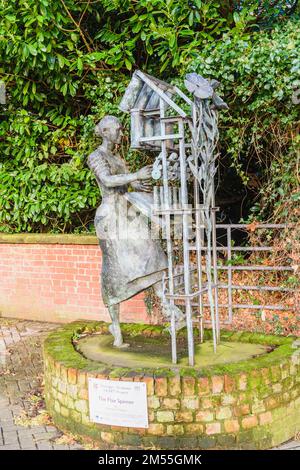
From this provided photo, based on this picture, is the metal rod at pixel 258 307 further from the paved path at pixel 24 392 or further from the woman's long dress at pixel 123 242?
the paved path at pixel 24 392

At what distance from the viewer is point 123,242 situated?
4.52 m

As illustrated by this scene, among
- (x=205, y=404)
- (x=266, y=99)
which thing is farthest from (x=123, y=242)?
(x=266, y=99)

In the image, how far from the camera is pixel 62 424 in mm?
4227

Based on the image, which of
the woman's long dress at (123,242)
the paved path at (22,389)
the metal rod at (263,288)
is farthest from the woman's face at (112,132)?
the paved path at (22,389)

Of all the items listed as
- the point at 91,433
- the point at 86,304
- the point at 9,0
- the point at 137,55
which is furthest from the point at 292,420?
the point at 9,0

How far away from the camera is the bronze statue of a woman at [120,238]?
450 centimetres

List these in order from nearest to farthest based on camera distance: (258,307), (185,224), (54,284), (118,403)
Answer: (118,403), (185,224), (258,307), (54,284)

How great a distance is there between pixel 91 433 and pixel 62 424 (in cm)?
35

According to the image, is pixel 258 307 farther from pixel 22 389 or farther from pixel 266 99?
pixel 22 389

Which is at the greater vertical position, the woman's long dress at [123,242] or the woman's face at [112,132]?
the woman's face at [112,132]

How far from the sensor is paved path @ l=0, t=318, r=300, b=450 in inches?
160

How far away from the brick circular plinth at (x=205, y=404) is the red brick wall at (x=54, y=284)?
279 cm

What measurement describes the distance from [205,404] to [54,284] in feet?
14.3

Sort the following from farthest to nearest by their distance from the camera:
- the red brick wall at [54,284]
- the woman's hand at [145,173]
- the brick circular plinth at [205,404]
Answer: the red brick wall at [54,284] < the woman's hand at [145,173] < the brick circular plinth at [205,404]
